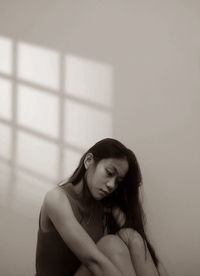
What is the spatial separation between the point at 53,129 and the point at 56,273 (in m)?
0.55

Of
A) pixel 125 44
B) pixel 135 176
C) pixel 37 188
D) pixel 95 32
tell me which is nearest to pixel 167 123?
pixel 135 176

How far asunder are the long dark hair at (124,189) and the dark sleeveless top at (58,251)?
0.09 meters

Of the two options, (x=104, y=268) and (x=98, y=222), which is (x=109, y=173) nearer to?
(x=98, y=222)

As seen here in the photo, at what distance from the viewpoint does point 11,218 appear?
157 cm

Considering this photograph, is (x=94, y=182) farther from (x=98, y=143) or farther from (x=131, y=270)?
(x=131, y=270)

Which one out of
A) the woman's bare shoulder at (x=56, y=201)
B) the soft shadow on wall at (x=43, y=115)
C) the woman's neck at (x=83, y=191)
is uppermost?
the soft shadow on wall at (x=43, y=115)

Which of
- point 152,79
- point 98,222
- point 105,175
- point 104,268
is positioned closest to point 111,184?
point 105,175

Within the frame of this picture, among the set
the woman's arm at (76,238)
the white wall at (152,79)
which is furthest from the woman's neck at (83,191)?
the white wall at (152,79)

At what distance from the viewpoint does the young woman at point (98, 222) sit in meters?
1.37

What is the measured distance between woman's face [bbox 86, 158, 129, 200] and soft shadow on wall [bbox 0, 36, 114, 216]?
0.12 metres

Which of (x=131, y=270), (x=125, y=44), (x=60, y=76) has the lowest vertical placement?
(x=131, y=270)

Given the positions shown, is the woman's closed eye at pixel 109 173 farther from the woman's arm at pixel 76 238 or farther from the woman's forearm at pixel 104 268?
the woman's forearm at pixel 104 268

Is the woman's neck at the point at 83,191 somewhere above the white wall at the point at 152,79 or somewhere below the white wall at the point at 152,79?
below

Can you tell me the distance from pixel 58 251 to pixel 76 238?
0.13m
